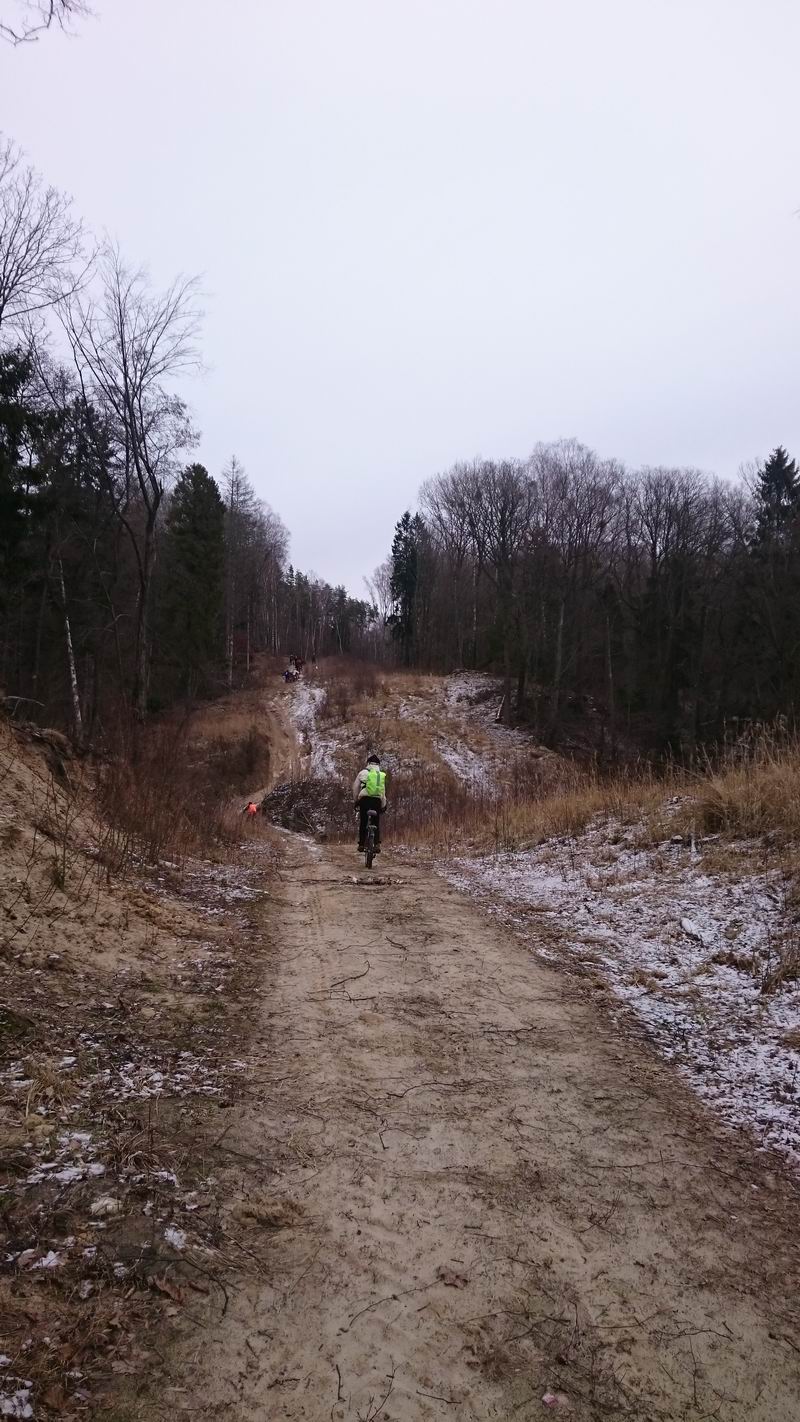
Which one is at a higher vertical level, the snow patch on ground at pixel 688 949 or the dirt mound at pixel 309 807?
the snow patch on ground at pixel 688 949

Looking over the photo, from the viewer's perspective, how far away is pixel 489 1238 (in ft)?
8.43

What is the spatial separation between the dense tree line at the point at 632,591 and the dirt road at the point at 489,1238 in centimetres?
3466

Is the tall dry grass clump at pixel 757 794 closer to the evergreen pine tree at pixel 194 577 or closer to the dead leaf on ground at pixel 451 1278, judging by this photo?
the dead leaf on ground at pixel 451 1278

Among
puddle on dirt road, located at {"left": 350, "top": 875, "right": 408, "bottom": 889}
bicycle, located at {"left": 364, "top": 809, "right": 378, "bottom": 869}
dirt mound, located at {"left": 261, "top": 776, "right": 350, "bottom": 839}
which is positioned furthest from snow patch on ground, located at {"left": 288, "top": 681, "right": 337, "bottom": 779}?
puddle on dirt road, located at {"left": 350, "top": 875, "right": 408, "bottom": 889}

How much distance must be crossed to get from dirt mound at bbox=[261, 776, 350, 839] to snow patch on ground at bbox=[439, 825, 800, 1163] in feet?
46.5

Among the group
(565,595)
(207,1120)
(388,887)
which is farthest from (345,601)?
(207,1120)

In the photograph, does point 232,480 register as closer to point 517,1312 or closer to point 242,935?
point 242,935

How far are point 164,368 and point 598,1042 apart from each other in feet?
77.1

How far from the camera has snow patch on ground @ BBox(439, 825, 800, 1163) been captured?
3828mm

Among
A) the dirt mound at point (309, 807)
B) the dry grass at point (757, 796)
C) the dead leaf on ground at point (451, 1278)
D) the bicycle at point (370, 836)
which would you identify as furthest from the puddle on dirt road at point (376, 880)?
the dirt mound at point (309, 807)

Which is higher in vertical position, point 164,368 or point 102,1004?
point 164,368

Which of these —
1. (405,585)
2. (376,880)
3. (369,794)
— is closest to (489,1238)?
(376,880)

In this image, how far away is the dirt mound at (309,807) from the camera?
23.6 m

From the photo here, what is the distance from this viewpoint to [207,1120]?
3150 millimetres
